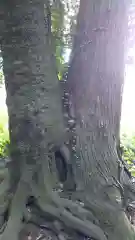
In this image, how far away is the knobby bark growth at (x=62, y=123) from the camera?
2123 mm

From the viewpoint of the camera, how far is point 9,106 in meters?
2.22

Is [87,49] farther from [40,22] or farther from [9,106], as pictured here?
[9,106]

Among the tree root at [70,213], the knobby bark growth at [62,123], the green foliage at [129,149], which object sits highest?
the knobby bark growth at [62,123]

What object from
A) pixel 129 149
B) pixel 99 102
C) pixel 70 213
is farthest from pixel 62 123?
pixel 129 149

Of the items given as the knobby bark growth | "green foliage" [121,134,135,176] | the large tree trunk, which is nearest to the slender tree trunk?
the knobby bark growth

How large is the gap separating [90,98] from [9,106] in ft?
1.94

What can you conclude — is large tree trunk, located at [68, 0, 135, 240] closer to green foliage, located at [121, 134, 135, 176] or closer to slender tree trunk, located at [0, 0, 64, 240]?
slender tree trunk, located at [0, 0, 64, 240]

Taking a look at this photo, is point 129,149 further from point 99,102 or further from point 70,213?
point 70,213

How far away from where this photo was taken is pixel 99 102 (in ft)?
7.75

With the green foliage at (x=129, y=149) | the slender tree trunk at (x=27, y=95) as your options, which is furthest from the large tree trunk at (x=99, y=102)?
the green foliage at (x=129, y=149)

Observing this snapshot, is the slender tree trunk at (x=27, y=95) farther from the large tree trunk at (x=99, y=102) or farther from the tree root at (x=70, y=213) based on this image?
the large tree trunk at (x=99, y=102)

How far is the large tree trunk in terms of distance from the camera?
2266 mm

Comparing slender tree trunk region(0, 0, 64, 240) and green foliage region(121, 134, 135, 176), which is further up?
slender tree trunk region(0, 0, 64, 240)

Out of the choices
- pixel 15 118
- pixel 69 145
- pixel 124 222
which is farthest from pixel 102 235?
pixel 15 118
